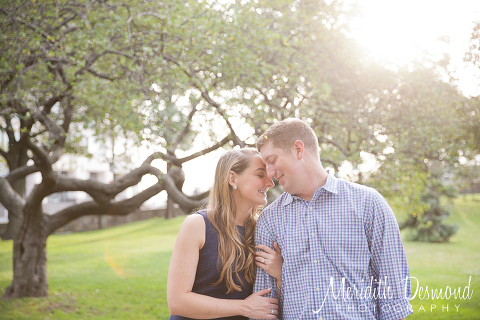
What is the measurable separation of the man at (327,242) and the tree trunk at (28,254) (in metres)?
7.85

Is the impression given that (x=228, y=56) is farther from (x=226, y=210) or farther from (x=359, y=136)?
(x=226, y=210)

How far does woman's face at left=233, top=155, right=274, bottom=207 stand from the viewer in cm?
307

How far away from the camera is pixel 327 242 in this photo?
8.48 feet

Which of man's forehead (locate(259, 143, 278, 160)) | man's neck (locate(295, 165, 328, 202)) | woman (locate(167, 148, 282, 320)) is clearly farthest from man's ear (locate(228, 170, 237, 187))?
man's neck (locate(295, 165, 328, 202))

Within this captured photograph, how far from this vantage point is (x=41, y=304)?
29.3 ft

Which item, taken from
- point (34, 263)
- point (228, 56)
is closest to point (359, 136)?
point (228, 56)

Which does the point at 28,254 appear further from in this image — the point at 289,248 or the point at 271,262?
the point at 289,248

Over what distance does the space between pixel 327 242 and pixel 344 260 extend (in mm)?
155

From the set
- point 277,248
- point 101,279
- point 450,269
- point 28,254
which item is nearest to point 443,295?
point 450,269

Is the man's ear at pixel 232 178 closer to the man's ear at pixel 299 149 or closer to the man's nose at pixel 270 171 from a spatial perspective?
the man's nose at pixel 270 171

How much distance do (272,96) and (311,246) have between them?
17.6 ft

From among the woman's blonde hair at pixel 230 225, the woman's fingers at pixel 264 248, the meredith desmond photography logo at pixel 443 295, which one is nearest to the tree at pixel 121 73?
the woman's blonde hair at pixel 230 225

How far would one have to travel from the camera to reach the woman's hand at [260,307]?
2.66 m

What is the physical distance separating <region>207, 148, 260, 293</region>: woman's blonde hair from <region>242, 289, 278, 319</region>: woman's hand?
0.17 metres
